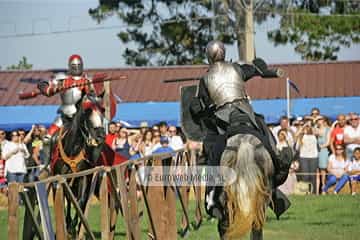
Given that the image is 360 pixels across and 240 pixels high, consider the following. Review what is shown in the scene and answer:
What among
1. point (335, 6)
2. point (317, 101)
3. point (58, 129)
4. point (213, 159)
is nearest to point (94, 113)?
point (58, 129)

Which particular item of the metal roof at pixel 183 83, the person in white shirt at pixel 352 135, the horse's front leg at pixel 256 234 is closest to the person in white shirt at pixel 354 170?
the person in white shirt at pixel 352 135

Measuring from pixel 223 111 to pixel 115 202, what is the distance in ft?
4.69

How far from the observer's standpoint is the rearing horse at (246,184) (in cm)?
898

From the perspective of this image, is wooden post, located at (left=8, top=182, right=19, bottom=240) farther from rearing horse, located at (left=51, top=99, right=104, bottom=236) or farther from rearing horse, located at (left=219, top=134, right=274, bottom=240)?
rearing horse, located at (left=51, top=99, right=104, bottom=236)

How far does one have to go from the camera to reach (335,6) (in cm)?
4112

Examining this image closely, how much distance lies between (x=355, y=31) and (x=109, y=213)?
34206mm

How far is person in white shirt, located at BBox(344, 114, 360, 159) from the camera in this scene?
17172 millimetres

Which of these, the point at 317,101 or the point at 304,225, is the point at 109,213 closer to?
the point at 304,225

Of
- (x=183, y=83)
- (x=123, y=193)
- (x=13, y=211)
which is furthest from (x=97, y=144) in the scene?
(x=183, y=83)

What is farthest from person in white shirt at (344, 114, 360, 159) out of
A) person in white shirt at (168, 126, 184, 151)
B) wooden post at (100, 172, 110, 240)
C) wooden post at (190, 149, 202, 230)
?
wooden post at (100, 172, 110, 240)

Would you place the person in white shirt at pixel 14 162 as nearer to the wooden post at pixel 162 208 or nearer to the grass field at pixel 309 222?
the grass field at pixel 309 222

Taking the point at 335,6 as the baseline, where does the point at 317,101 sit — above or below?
below

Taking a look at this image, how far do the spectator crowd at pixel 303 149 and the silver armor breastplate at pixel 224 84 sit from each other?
280 inches

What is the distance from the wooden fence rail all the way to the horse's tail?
→ 2.97 feet
